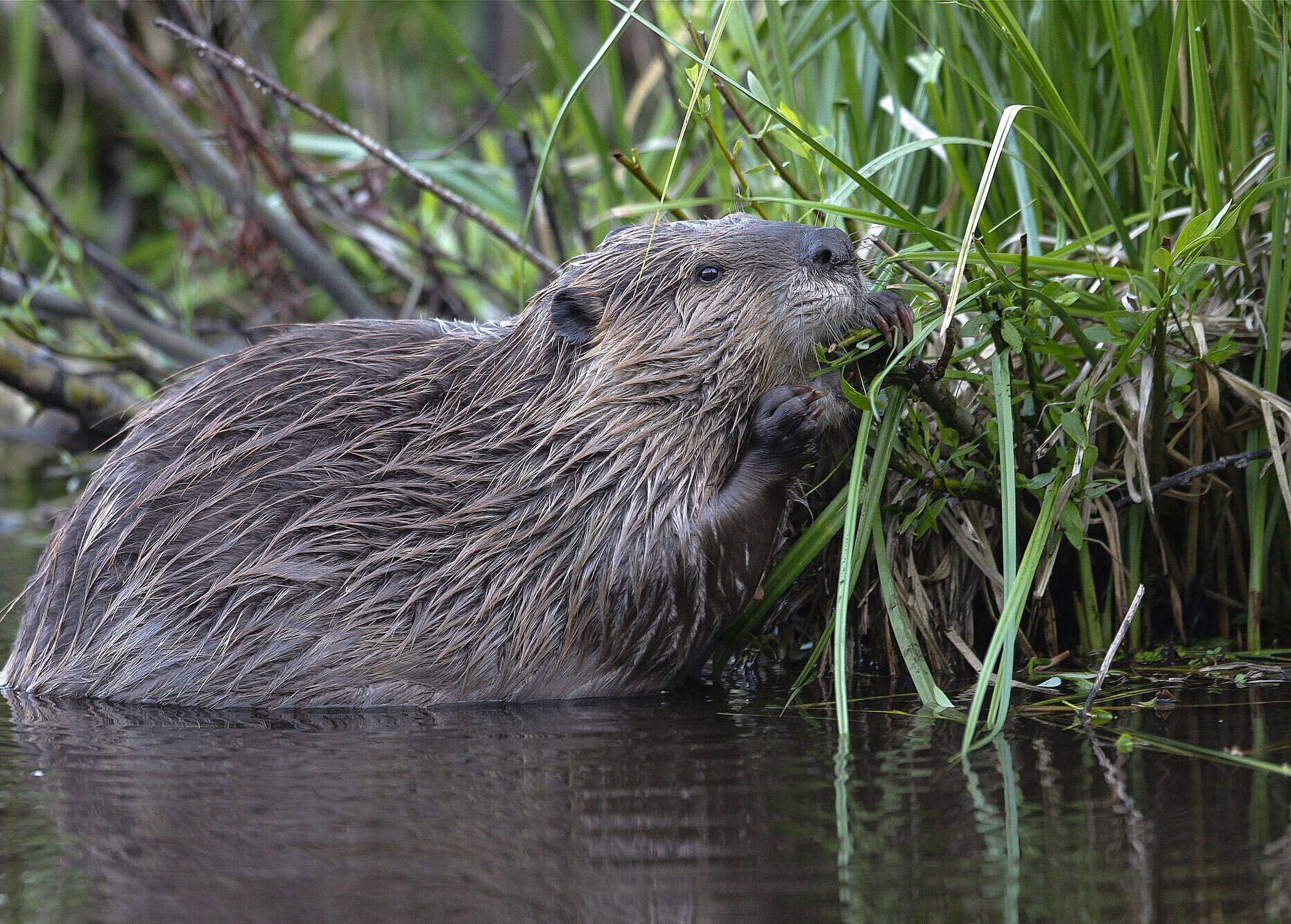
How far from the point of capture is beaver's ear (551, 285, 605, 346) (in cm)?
259

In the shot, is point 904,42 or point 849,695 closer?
point 849,695

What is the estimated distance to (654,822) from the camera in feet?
5.41

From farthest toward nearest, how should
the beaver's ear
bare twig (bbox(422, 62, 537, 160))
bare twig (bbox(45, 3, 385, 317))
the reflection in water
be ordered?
bare twig (bbox(45, 3, 385, 317)), bare twig (bbox(422, 62, 537, 160)), the beaver's ear, the reflection in water

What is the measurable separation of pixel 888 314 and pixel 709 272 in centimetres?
34

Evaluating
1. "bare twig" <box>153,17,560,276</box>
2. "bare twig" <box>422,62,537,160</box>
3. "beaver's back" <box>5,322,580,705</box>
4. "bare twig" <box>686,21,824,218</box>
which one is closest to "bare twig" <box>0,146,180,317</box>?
"bare twig" <box>153,17,560,276</box>

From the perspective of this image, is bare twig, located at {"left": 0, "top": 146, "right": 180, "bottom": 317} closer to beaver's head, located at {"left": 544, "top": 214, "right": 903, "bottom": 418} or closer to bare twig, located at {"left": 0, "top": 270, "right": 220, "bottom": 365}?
bare twig, located at {"left": 0, "top": 270, "right": 220, "bottom": 365}

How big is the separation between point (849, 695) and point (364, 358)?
3.74ft

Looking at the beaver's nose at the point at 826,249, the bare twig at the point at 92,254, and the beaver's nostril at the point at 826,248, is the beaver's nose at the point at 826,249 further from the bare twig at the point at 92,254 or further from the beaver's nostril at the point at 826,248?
the bare twig at the point at 92,254

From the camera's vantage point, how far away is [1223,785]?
1663 millimetres

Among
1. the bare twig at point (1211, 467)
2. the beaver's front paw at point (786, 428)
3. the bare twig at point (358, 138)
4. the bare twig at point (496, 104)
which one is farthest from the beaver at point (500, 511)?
the bare twig at point (496, 104)

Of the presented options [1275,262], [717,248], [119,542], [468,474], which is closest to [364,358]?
[468,474]

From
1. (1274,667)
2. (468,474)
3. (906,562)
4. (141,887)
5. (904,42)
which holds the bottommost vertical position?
(141,887)

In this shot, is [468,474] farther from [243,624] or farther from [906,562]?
[906,562]

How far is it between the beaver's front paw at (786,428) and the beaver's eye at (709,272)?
0.23 meters
